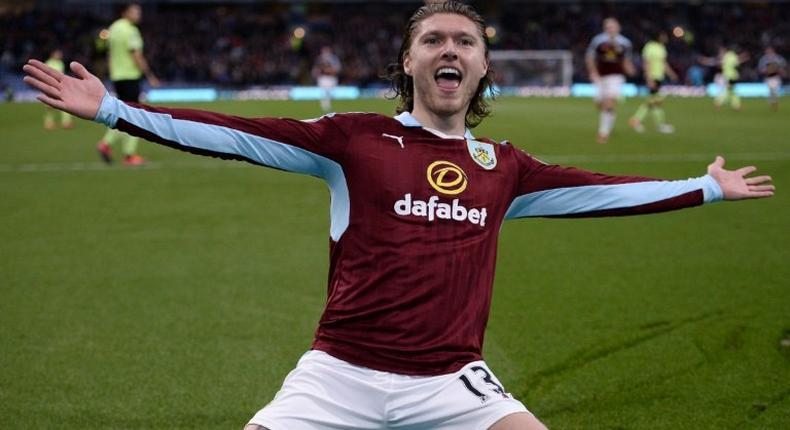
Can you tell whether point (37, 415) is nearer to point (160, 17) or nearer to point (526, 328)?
point (526, 328)

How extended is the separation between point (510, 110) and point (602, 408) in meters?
→ 25.1

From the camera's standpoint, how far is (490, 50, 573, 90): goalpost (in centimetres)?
4691

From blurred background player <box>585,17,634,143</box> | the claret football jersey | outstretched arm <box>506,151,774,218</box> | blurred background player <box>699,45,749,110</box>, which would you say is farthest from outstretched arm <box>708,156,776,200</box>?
blurred background player <box>699,45,749,110</box>

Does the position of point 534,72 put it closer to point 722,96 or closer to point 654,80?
point 722,96

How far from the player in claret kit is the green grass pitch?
5.06 feet

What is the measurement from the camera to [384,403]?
2779 mm

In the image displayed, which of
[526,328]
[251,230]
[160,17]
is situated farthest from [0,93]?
[526,328]

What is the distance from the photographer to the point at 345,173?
3.11 metres

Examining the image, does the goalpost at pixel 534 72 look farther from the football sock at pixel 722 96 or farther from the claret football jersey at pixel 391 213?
the claret football jersey at pixel 391 213

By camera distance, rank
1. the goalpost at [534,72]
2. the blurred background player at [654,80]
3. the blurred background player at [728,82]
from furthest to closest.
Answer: the goalpost at [534,72]
the blurred background player at [728,82]
the blurred background player at [654,80]

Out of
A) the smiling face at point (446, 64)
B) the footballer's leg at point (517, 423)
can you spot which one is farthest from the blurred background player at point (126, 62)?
the footballer's leg at point (517, 423)

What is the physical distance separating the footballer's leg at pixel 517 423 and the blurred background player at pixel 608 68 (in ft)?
51.3

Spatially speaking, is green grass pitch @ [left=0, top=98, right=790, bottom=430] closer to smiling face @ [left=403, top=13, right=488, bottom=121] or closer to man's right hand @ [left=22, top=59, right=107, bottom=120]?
smiling face @ [left=403, top=13, right=488, bottom=121]

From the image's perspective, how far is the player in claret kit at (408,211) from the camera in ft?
9.13
